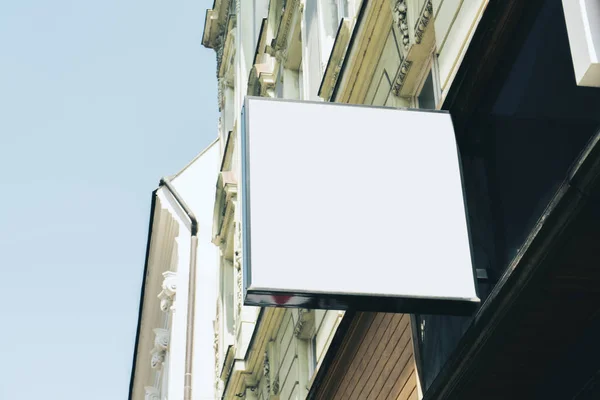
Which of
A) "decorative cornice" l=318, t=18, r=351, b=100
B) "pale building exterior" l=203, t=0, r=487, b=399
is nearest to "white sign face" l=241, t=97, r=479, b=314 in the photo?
"pale building exterior" l=203, t=0, r=487, b=399

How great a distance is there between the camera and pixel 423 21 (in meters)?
8.82

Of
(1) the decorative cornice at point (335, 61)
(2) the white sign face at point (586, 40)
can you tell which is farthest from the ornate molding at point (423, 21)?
(2) the white sign face at point (586, 40)

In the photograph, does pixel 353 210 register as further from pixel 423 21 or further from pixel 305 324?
pixel 305 324

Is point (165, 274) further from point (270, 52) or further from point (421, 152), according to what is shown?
point (421, 152)

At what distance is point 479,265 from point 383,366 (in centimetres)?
206

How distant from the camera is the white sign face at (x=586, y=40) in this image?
5066 mm

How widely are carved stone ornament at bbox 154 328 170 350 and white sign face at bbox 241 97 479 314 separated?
17551mm

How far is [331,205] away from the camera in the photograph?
7.11 metres

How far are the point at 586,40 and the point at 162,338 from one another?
20404 mm

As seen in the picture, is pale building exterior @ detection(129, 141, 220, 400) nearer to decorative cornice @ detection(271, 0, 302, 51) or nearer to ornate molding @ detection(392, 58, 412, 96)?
decorative cornice @ detection(271, 0, 302, 51)

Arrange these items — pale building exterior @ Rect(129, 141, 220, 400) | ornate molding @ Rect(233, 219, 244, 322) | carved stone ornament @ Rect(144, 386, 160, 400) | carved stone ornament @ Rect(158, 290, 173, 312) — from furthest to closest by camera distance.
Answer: carved stone ornament @ Rect(144, 386, 160, 400)
carved stone ornament @ Rect(158, 290, 173, 312)
pale building exterior @ Rect(129, 141, 220, 400)
ornate molding @ Rect(233, 219, 244, 322)

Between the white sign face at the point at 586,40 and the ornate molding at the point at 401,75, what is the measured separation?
387cm

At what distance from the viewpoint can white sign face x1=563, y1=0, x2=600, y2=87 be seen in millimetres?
5066

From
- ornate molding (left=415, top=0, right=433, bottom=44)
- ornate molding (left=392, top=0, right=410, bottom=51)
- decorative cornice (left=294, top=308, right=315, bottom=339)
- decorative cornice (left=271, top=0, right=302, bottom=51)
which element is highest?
decorative cornice (left=271, top=0, right=302, bottom=51)
